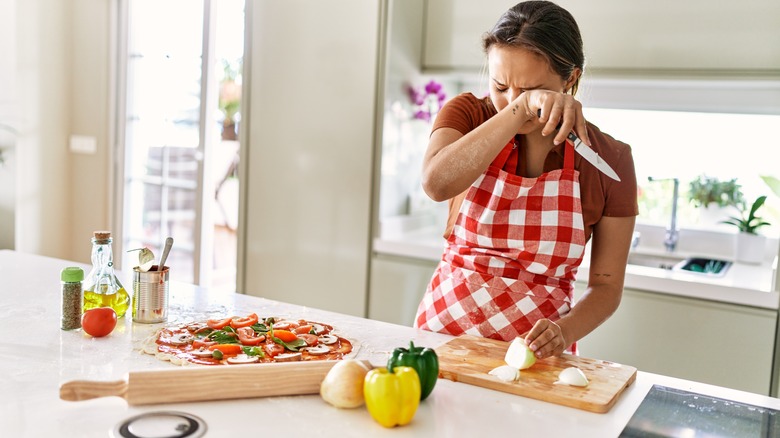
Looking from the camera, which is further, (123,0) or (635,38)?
(123,0)

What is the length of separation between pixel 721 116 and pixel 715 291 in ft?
2.82

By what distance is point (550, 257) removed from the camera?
5.25 ft

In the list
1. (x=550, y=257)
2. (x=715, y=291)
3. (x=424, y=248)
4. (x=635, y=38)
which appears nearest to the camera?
(x=550, y=257)

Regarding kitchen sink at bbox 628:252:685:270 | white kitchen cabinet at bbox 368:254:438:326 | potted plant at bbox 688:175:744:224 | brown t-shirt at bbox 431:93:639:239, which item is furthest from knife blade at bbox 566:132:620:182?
potted plant at bbox 688:175:744:224

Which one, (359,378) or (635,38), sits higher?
(635,38)

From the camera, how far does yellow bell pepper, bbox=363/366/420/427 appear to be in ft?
3.41

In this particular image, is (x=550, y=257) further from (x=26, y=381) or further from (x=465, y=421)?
(x=26, y=381)

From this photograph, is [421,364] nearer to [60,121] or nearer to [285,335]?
[285,335]

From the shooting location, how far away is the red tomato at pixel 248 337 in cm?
137

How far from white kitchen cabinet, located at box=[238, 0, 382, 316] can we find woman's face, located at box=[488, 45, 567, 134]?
4.64ft

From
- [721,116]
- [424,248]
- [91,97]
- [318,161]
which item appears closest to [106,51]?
[91,97]

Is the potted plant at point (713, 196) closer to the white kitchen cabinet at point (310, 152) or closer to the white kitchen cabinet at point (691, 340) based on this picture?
the white kitchen cabinet at point (691, 340)

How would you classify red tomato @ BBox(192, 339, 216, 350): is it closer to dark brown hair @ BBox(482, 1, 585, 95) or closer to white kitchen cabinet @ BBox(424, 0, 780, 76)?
dark brown hair @ BBox(482, 1, 585, 95)

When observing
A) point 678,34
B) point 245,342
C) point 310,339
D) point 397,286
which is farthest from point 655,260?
point 245,342
